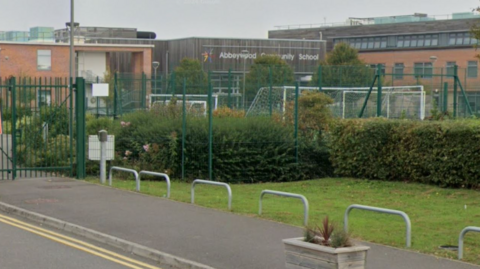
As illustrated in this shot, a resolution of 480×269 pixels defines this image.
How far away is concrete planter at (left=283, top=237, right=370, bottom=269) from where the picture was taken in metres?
7.70

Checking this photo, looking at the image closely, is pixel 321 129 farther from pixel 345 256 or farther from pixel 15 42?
pixel 15 42

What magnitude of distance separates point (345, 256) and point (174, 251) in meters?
3.26

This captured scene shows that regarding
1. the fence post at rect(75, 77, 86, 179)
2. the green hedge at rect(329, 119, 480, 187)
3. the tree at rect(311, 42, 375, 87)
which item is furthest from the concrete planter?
the tree at rect(311, 42, 375, 87)

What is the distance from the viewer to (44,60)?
225ft

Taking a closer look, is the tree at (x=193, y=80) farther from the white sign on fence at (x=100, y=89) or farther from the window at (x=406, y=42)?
the window at (x=406, y=42)

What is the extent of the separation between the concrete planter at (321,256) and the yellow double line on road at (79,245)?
240 cm

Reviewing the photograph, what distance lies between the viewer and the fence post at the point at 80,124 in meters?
18.9

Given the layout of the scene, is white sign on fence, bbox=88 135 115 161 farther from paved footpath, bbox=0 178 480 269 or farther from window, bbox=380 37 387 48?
window, bbox=380 37 387 48

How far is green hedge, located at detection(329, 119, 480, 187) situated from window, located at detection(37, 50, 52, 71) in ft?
169

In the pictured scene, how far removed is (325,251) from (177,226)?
16.3ft

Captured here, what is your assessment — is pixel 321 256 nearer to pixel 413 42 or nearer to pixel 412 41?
pixel 413 42

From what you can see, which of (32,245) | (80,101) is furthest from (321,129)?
(32,245)

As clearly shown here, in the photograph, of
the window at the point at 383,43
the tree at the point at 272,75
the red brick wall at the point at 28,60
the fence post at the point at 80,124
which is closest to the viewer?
the fence post at the point at 80,124

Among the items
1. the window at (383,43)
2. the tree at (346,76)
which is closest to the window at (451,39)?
the window at (383,43)
